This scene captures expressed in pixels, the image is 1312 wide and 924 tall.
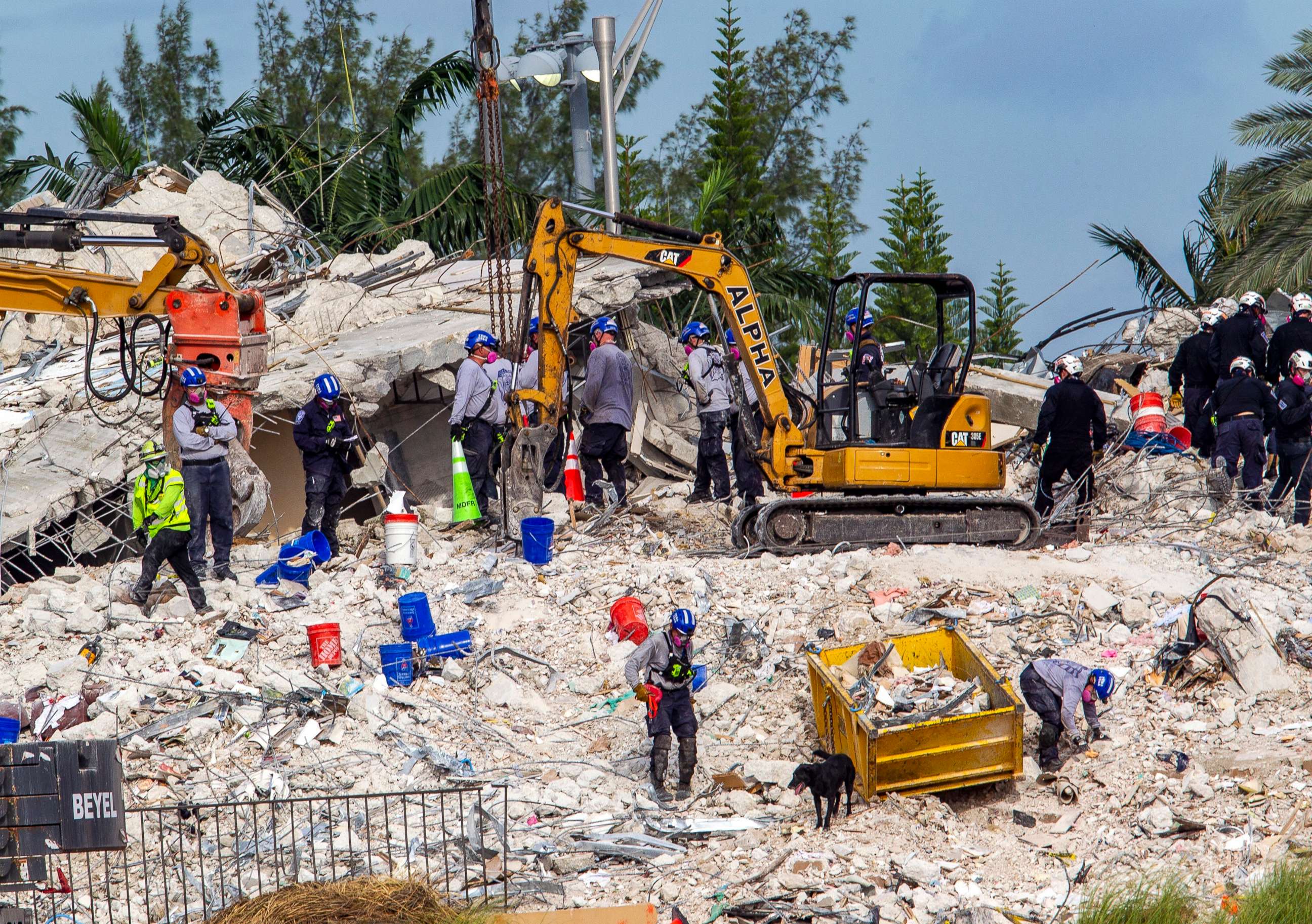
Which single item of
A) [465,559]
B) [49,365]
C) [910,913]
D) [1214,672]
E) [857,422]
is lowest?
[910,913]

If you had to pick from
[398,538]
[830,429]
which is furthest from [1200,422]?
[398,538]

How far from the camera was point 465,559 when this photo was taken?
12242 millimetres

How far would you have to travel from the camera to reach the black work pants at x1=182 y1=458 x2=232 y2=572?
36.9ft

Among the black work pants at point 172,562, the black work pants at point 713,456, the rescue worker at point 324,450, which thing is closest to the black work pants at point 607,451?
the black work pants at point 713,456

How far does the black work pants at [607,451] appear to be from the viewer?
1360cm

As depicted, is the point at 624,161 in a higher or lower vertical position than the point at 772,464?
higher

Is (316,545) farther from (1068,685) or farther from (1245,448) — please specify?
(1245,448)

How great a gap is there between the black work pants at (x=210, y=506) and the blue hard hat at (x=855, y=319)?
5.09m

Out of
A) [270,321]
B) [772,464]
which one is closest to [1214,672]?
[772,464]

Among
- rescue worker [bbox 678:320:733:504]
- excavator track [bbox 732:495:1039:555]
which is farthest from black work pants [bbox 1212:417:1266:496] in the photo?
rescue worker [bbox 678:320:733:504]

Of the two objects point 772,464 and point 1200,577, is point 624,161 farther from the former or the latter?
point 1200,577

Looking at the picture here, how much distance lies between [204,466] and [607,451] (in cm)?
389

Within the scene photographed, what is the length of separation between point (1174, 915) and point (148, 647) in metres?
7.15

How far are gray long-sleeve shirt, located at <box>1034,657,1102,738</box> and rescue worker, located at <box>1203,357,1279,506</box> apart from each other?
5307mm
